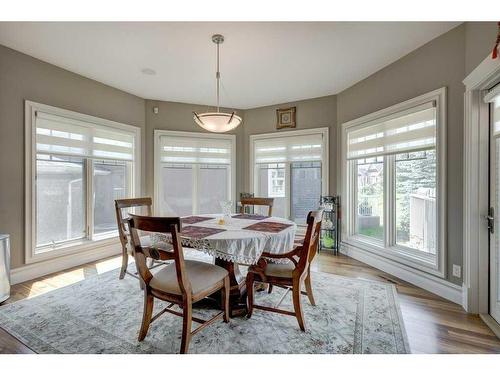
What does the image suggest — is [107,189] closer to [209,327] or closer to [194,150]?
[194,150]

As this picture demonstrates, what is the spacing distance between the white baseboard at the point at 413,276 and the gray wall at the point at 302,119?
1.17 metres

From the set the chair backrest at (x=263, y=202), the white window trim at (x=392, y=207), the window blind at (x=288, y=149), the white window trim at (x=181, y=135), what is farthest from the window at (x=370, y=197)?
the white window trim at (x=181, y=135)

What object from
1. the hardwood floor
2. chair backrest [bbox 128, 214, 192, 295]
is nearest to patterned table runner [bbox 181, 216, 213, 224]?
chair backrest [bbox 128, 214, 192, 295]

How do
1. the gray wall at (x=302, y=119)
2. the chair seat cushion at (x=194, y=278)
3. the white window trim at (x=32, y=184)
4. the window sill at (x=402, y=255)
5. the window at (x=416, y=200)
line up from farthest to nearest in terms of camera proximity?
the gray wall at (x=302, y=119) < the white window trim at (x=32, y=184) < the window at (x=416, y=200) < the window sill at (x=402, y=255) < the chair seat cushion at (x=194, y=278)

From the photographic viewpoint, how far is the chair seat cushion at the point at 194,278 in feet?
5.74

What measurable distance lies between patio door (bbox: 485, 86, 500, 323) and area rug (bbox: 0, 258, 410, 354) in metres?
0.75

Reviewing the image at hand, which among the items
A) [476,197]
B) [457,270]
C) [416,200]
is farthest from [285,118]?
[457,270]

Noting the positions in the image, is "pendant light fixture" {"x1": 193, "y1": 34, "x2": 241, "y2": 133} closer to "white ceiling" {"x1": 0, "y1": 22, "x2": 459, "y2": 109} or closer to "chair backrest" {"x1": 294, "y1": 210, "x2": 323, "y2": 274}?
"white ceiling" {"x1": 0, "y1": 22, "x2": 459, "y2": 109}

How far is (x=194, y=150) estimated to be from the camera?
188 inches

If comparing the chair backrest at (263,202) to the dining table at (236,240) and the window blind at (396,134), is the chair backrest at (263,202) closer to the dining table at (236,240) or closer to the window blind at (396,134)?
the dining table at (236,240)

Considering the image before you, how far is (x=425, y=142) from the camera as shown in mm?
2803

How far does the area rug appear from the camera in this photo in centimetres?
178
